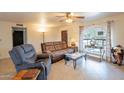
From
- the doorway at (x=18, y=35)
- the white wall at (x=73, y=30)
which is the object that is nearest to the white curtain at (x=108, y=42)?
the white wall at (x=73, y=30)

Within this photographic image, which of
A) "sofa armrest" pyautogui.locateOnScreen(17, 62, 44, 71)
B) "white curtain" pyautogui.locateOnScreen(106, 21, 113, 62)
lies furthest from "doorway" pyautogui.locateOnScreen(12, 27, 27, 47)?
"sofa armrest" pyautogui.locateOnScreen(17, 62, 44, 71)

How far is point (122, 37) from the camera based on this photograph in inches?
216

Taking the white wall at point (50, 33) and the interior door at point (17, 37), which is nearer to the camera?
the white wall at point (50, 33)

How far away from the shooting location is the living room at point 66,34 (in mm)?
4414

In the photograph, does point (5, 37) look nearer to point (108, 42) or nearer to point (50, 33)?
point (50, 33)

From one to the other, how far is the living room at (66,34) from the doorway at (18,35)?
0.19ft

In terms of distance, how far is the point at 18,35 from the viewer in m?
8.26

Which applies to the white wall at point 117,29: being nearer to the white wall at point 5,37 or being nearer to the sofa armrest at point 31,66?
the sofa armrest at point 31,66

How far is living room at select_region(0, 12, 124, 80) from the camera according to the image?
14.5 ft

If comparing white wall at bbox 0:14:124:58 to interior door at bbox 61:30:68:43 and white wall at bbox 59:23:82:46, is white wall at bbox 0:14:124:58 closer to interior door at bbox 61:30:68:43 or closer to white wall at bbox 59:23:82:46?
white wall at bbox 59:23:82:46

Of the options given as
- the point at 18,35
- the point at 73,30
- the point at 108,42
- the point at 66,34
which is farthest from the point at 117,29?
the point at 18,35
